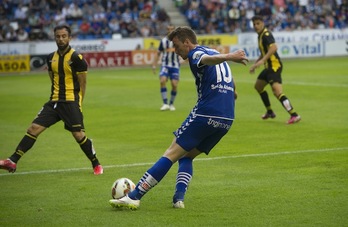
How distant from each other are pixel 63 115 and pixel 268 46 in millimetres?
7655

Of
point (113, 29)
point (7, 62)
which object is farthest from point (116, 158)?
point (113, 29)

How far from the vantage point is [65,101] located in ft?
40.3

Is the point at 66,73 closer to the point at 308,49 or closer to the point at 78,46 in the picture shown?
the point at 78,46

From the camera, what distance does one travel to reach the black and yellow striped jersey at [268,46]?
18.6m

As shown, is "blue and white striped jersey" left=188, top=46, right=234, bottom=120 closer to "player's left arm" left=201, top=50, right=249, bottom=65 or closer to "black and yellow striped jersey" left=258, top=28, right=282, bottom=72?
"player's left arm" left=201, top=50, right=249, bottom=65

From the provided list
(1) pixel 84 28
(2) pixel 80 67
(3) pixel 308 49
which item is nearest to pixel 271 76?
(2) pixel 80 67

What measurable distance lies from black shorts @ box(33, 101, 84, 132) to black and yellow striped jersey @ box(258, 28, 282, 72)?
24.6 ft

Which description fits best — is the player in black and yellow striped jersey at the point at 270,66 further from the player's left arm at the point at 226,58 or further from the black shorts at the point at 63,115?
the player's left arm at the point at 226,58

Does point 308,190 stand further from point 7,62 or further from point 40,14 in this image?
point 40,14

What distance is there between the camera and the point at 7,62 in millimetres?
40625

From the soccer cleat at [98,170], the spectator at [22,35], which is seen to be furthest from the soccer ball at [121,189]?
the spectator at [22,35]

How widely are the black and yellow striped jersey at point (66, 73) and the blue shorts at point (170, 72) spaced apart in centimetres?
1097

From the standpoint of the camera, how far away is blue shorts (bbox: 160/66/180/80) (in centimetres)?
2328

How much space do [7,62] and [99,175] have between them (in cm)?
2970
